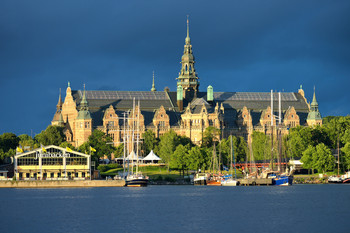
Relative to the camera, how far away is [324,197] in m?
140

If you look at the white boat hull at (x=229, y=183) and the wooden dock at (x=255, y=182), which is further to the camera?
the white boat hull at (x=229, y=183)

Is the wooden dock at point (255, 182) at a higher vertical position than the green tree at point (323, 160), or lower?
lower

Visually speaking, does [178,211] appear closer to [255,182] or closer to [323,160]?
[255,182]

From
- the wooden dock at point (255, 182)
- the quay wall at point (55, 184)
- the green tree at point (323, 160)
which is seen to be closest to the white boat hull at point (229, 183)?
the wooden dock at point (255, 182)

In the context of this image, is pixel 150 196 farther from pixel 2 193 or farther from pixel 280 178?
pixel 280 178

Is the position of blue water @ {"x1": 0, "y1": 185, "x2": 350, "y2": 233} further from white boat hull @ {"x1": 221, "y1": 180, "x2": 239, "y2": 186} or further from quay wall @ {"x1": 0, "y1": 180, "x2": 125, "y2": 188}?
white boat hull @ {"x1": 221, "y1": 180, "x2": 239, "y2": 186}

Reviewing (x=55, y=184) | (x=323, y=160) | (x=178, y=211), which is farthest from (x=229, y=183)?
(x=178, y=211)

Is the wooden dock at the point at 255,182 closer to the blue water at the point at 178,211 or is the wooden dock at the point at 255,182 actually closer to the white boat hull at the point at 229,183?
the white boat hull at the point at 229,183

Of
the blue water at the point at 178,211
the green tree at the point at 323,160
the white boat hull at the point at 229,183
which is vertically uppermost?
the green tree at the point at 323,160

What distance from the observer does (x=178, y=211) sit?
4616 inches

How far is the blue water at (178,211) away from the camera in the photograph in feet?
324

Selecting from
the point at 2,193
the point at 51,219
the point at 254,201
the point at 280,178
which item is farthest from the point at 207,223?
the point at 280,178

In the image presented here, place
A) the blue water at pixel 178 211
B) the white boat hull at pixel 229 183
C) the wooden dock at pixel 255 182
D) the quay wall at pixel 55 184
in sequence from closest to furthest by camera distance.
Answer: the blue water at pixel 178 211 → the quay wall at pixel 55 184 → the wooden dock at pixel 255 182 → the white boat hull at pixel 229 183

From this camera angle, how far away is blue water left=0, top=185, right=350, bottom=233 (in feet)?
324
